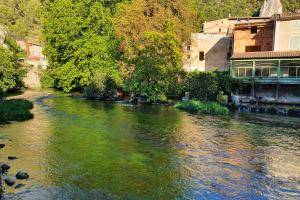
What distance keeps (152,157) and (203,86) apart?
28349mm

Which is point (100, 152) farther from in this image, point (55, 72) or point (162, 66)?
point (55, 72)

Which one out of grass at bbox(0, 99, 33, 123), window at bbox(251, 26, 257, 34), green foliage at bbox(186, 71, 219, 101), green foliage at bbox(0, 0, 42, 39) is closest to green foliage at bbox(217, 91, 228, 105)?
green foliage at bbox(186, 71, 219, 101)

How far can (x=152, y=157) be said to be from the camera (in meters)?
21.2

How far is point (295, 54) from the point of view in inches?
1779

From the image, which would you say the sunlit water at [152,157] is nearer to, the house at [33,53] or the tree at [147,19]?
the tree at [147,19]

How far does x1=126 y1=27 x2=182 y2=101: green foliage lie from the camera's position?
162 ft

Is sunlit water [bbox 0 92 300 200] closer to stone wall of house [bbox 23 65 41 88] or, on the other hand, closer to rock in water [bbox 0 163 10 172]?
rock in water [bbox 0 163 10 172]

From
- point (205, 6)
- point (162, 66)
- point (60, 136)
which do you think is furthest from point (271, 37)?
point (205, 6)

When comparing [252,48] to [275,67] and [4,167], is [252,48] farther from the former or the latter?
[4,167]

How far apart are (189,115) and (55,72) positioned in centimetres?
3076

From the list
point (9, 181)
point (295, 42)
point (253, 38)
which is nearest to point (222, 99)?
point (295, 42)

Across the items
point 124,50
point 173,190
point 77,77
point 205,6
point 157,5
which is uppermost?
point 205,6

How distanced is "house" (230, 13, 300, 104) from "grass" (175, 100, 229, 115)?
297 inches

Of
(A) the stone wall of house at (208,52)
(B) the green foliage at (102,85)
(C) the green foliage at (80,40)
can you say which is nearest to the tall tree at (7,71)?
(C) the green foliage at (80,40)
